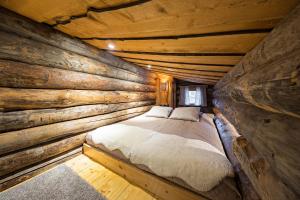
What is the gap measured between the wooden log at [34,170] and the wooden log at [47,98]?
2.67 ft

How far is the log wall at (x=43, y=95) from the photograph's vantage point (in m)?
1.33

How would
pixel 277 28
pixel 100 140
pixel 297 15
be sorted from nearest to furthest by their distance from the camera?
pixel 297 15, pixel 277 28, pixel 100 140

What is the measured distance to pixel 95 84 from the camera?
226 centimetres

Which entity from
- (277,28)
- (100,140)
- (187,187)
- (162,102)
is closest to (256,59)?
(277,28)

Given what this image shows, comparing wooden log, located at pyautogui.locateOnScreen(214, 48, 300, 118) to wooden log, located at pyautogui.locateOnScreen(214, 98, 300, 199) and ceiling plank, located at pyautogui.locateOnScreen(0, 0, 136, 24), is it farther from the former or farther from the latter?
ceiling plank, located at pyautogui.locateOnScreen(0, 0, 136, 24)

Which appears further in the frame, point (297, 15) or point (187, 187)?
point (187, 187)

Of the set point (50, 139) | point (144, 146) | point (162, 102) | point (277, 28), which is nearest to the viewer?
point (277, 28)

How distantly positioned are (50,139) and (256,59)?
8.55ft

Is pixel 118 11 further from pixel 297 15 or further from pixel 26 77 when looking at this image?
pixel 26 77

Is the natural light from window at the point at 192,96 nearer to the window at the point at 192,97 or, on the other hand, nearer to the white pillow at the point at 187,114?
the window at the point at 192,97

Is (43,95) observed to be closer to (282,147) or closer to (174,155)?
(174,155)

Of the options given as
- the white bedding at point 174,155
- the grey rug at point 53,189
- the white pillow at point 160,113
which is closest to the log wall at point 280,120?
the white bedding at point 174,155

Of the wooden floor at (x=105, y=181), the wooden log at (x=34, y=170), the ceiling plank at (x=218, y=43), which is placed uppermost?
the ceiling plank at (x=218, y=43)

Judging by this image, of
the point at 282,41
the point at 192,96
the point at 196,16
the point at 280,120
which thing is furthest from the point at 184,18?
the point at 192,96
